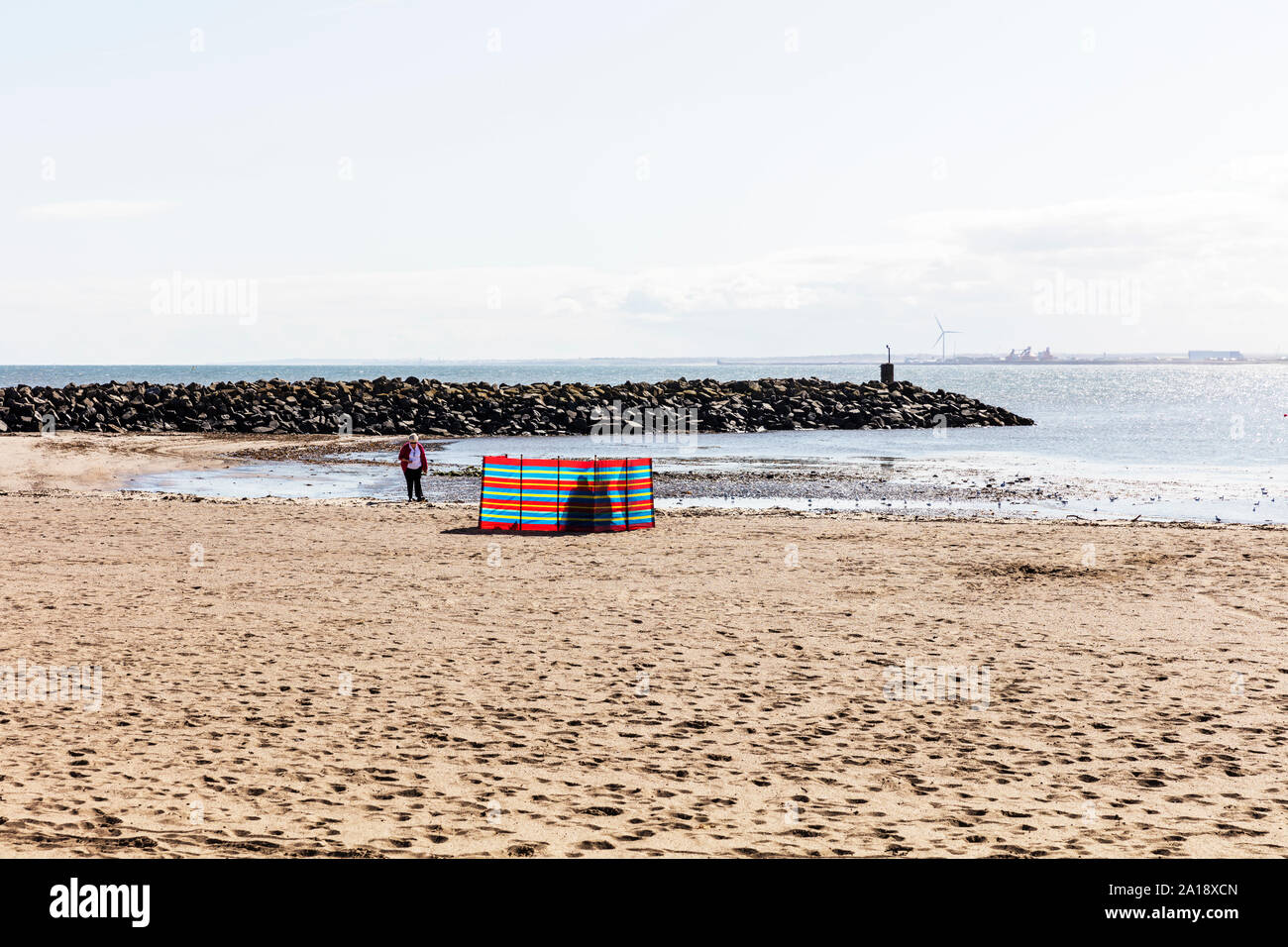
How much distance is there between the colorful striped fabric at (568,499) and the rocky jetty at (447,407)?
33.3m

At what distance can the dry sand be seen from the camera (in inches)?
241

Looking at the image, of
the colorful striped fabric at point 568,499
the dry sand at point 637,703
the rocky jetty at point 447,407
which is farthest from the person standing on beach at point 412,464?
the rocky jetty at point 447,407

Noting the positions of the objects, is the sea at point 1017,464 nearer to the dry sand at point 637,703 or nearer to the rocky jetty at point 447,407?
the rocky jetty at point 447,407

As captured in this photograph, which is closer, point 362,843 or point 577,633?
point 362,843

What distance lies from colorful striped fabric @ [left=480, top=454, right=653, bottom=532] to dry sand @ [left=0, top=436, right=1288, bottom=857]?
2146 mm

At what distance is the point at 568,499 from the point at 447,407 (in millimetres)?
37785

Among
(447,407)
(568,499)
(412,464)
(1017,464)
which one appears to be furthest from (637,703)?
(447,407)

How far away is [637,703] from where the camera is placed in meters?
8.70

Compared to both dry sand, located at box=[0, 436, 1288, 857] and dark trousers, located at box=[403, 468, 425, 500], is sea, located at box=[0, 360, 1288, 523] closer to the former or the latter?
dark trousers, located at box=[403, 468, 425, 500]

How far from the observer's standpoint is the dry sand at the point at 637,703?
241 inches

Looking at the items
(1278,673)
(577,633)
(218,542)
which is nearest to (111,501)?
→ (218,542)

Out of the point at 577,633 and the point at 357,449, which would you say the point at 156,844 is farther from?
the point at 357,449

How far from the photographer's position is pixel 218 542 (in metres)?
17.1

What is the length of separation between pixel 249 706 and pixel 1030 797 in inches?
215
